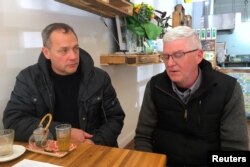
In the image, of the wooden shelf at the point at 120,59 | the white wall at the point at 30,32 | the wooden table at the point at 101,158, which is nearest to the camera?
the wooden table at the point at 101,158

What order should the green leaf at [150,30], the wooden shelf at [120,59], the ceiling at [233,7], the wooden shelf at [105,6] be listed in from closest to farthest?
the wooden shelf at [105,6] < the wooden shelf at [120,59] < the green leaf at [150,30] < the ceiling at [233,7]

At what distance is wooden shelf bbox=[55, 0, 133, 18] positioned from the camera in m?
2.02

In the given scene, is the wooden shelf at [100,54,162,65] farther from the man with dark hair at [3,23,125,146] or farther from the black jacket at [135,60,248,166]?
the black jacket at [135,60,248,166]

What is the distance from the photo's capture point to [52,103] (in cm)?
156

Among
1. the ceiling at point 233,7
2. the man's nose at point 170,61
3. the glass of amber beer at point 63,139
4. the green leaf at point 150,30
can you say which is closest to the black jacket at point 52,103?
the glass of amber beer at point 63,139

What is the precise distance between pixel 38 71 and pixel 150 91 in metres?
0.71

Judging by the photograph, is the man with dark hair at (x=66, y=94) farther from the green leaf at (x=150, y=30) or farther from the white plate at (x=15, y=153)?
the green leaf at (x=150, y=30)

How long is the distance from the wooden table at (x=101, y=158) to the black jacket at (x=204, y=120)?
536mm

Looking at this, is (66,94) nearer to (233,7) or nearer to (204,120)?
(204,120)

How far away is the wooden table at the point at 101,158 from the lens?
0.97m

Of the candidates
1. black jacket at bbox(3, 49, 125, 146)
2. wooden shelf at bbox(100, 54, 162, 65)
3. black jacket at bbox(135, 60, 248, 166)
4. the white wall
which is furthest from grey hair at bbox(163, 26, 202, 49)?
wooden shelf at bbox(100, 54, 162, 65)

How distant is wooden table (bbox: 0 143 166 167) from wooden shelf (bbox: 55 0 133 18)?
127cm

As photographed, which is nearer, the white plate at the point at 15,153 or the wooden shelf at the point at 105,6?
the white plate at the point at 15,153

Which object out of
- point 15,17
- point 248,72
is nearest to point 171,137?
point 15,17
